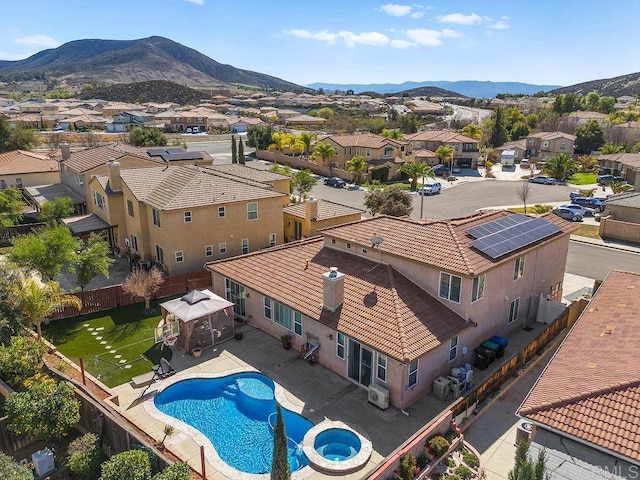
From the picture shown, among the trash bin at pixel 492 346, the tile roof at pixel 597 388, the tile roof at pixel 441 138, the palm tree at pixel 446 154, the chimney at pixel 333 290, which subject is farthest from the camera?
the tile roof at pixel 441 138

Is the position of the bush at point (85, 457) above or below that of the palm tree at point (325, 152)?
below

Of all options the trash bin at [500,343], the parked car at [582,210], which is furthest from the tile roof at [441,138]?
the trash bin at [500,343]

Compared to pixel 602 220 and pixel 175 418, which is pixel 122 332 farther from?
pixel 602 220

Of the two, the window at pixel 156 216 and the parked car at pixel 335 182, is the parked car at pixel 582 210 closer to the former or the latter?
the parked car at pixel 335 182

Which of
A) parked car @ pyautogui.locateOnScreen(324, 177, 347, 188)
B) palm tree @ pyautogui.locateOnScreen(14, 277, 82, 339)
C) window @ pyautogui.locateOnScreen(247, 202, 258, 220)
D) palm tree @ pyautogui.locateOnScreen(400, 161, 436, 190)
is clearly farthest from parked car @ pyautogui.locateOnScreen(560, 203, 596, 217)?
palm tree @ pyautogui.locateOnScreen(14, 277, 82, 339)

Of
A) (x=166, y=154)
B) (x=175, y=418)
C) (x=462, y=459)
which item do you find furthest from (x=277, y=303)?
(x=166, y=154)
